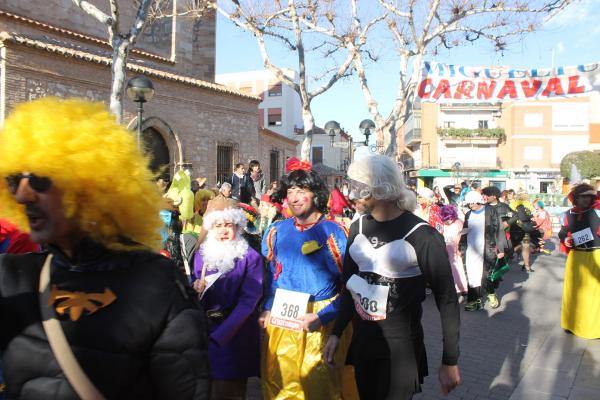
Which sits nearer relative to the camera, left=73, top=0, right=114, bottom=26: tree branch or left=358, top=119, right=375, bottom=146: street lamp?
left=73, top=0, right=114, bottom=26: tree branch

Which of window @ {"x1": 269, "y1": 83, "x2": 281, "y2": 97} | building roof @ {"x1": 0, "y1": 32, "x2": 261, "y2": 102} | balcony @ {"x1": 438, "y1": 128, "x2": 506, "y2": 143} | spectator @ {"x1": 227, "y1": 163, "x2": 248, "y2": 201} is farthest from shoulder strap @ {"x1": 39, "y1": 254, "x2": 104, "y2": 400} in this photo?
balcony @ {"x1": 438, "y1": 128, "x2": 506, "y2": 143}

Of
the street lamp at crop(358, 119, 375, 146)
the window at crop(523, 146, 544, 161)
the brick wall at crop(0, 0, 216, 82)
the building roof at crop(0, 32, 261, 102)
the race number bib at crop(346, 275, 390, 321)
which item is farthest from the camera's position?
the window at crop(523, 146, 544, 161)

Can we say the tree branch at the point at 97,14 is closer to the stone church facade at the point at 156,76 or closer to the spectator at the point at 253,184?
the spectator at the point at 253,184

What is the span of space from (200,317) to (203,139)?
1773cm

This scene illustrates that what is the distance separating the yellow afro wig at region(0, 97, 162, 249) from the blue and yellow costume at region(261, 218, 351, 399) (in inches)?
74.2

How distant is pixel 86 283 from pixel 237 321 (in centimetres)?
188

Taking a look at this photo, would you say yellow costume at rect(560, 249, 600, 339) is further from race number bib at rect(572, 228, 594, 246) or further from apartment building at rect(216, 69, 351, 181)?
apartment building at rect(216, 69, 351, 181)

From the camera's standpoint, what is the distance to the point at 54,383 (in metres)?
1.39

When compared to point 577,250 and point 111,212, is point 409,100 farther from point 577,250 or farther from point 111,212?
point 111,212

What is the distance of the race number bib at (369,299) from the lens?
273 cm

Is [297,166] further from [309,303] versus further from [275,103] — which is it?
[275,103]

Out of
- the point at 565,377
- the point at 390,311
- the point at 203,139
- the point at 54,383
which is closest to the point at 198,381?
the point at 54,383

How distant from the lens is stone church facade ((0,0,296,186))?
13.0 m

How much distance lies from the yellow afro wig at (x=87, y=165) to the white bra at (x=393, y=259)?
1.41m
